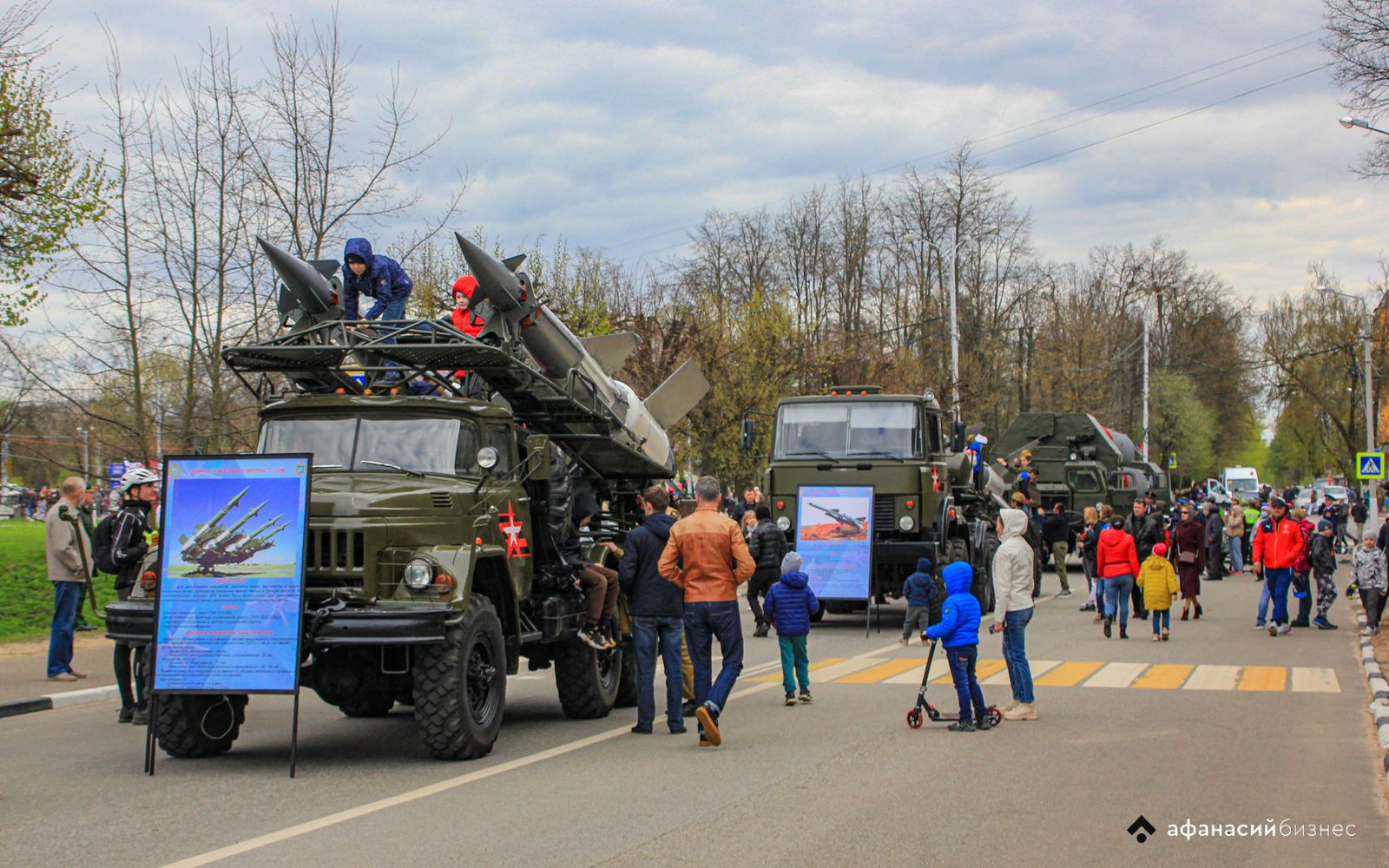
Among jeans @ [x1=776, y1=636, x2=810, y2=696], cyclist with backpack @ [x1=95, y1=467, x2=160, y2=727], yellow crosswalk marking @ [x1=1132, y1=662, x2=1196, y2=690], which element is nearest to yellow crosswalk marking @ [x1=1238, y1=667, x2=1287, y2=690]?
yellow crosswalk marking @ [x1=1132, y1=662, x2=1196, y2=690]

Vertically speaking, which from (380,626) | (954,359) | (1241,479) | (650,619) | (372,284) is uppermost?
(954,359)

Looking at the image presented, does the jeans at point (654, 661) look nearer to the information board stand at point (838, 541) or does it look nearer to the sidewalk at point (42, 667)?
the sidewalk at point (42, 667)

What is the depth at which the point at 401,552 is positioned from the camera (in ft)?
29.3

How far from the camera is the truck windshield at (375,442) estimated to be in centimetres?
982

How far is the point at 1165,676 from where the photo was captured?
14164 millimetres

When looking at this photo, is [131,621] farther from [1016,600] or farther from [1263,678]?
[1263,678]

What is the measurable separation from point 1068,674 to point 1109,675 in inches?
16.8

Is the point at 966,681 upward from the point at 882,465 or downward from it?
downward

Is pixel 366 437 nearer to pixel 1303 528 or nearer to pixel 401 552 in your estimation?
pixel 401 552

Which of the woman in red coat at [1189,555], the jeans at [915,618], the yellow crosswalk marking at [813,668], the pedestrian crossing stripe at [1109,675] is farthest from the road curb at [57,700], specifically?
the woman in red coat at [1189,555]

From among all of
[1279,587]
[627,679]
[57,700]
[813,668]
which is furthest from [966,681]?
[1279,587]

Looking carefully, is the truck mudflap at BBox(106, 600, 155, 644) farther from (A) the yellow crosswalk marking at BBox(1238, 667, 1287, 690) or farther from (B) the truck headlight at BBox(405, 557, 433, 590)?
(A) the yellow crosswalk marking at BBox(1238, 667, 1287, 690)

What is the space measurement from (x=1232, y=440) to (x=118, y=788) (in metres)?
79.5

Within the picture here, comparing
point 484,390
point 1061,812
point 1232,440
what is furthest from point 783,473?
point 1232,440
